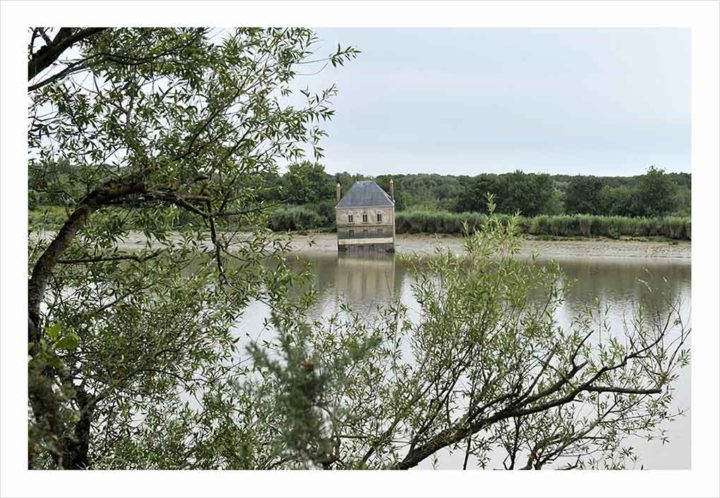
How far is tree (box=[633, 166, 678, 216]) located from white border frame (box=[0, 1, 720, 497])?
2507mm

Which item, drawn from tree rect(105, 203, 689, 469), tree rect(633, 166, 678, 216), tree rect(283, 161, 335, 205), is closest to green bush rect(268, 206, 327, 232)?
tree rect(283, 161, 335, 205)

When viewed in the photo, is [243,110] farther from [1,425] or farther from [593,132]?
Result: [593,132]

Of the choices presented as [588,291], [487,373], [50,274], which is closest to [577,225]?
[588,291]

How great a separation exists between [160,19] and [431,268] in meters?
1.43

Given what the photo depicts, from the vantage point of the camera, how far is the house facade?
4766 millimetres

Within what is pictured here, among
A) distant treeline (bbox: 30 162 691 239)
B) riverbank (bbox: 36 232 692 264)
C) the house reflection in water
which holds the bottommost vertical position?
the house reflection in water

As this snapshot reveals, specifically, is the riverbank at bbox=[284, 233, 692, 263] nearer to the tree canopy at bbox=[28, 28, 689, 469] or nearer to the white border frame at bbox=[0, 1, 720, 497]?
the tree canopy at bbox=[28, 28, 689, 469]

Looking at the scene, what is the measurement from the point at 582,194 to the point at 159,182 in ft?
10.3

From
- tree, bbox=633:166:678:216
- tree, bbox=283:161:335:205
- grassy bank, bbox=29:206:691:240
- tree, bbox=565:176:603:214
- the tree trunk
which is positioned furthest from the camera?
tree, bbox=565:176:603:214

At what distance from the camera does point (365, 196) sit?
15.8 ft

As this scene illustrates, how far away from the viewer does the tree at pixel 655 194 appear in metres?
4.59

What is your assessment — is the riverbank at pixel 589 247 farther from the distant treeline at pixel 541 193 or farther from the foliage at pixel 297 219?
the foliage at pixel 297 219

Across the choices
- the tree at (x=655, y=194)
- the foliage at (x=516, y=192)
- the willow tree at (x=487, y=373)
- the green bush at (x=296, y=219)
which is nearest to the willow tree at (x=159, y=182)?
the willow tree at (x=487, y=373)

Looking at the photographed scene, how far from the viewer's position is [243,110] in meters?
2.93
